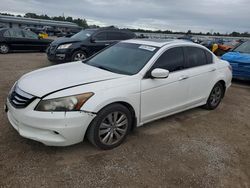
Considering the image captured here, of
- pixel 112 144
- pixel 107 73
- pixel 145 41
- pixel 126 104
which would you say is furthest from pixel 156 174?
pixel 145 41

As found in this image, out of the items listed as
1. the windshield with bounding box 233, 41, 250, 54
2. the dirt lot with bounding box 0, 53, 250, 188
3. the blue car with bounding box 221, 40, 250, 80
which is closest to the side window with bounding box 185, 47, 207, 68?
the dirt lot with bounding box 0, 53, 250, 188

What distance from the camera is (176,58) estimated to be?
14.3 ft

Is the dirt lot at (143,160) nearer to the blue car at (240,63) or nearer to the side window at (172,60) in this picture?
the side window at (172,60)

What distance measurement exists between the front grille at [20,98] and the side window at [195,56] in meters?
2.89

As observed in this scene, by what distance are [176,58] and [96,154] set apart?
2.22m

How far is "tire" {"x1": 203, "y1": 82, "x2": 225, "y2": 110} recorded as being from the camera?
5338 mm

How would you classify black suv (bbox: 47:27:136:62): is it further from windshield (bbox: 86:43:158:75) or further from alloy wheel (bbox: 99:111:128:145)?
alloy wheel (bbox: 99:111:128:145)

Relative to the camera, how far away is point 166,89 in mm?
4016

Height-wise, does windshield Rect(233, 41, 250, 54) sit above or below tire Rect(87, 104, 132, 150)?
above

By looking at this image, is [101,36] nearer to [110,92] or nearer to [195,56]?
[195,56]

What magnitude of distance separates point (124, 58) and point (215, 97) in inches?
98.8

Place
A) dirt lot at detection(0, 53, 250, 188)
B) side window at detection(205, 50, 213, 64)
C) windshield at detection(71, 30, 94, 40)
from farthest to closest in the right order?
1. windshield at detection(71, 30, 94, 40)
2. side window at detection(205, 50, 213, 64)
3. dirt lot at detection(0, 53, 250, 188)

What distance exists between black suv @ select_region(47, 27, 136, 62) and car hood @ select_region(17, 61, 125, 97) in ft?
17.6

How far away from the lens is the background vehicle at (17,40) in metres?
12.3
